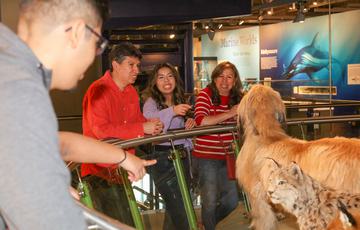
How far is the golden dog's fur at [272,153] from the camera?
140 inches

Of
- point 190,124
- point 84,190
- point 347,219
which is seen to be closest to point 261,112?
point 190,124

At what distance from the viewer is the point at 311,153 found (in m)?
3.66

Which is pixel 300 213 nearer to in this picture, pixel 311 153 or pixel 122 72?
pixel 311 153

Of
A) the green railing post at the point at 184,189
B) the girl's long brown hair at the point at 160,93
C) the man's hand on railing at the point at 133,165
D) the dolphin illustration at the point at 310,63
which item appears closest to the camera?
the man's hand on railing at the point at 133,165

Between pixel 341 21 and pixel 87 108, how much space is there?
7.26 m

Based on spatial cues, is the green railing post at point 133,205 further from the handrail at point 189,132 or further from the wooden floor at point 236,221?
the wooden floor at point 236,221

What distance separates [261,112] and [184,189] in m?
0.86

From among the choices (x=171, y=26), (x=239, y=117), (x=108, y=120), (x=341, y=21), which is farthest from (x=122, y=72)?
(x=341, y=21)

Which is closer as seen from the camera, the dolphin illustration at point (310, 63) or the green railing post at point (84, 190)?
the green railing post at point (84, 190)

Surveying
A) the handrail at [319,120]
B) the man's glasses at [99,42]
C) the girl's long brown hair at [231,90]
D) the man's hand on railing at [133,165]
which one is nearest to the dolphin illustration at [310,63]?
the handrail at [319,120]

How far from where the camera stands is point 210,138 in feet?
14.5

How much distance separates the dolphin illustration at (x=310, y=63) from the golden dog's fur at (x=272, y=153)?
6.18 meters

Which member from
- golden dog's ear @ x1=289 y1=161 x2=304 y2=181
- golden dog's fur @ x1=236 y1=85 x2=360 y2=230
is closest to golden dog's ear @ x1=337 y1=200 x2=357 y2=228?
golden dog's ear @ x1=289 y1=161 x2=304 y2=181

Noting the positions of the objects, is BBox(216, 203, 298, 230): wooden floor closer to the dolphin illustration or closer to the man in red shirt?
the man in red shirt
